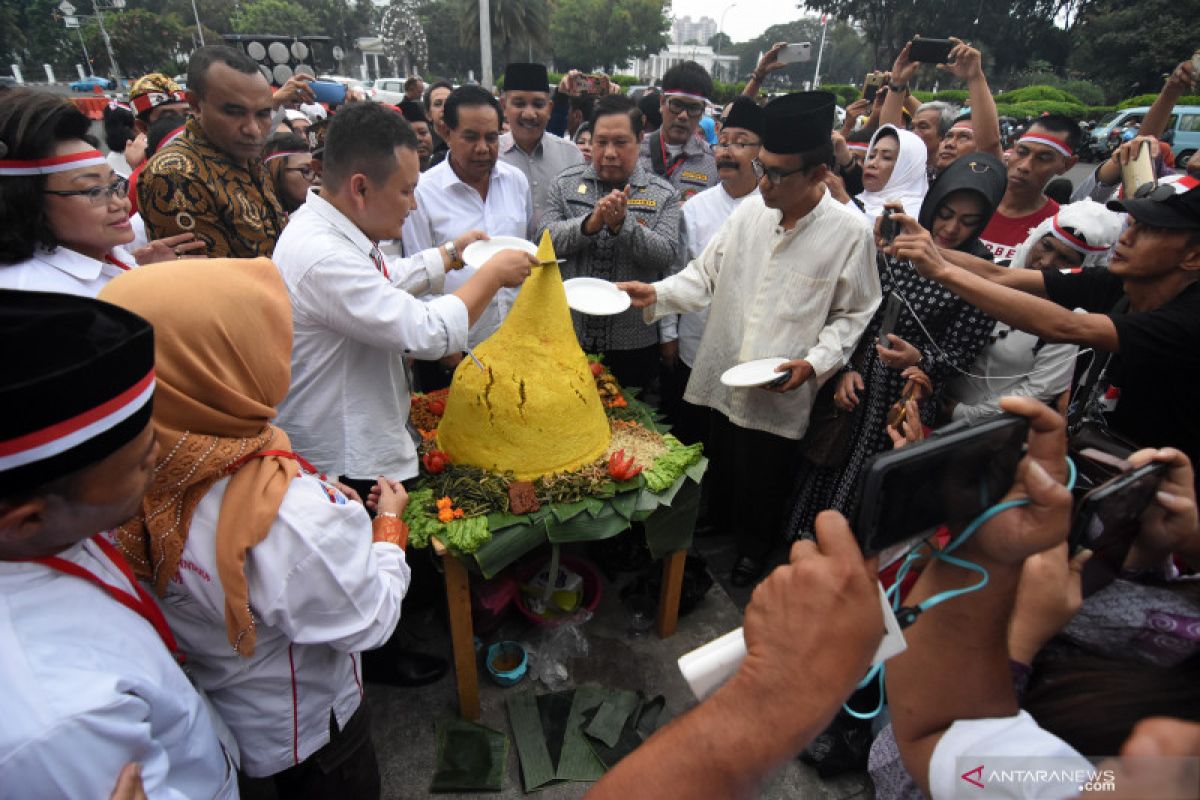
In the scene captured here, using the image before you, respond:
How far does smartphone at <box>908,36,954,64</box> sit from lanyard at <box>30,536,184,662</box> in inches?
231

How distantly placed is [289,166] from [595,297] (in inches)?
103

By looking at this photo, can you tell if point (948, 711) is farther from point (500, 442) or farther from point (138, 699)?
point (500, 442)

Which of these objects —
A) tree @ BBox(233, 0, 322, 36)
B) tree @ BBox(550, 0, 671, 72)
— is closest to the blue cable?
tree @ BBox(550, 0, 671, 72)

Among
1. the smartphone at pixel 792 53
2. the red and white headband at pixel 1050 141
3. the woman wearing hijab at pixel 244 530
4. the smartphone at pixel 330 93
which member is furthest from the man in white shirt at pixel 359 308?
the smartphone at pixel 330 93

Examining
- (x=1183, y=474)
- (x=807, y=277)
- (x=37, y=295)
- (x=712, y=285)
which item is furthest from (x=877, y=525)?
(x=712, y=285)

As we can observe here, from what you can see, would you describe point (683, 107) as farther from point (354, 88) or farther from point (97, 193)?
point (354, 88)

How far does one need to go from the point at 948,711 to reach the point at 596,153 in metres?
3.36

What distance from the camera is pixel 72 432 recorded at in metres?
0.94

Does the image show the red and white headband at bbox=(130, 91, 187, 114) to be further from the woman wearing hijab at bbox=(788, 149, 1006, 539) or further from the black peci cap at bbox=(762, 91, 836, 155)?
the woman wearing hijab at bbox=(788, 149, 1006, 539)

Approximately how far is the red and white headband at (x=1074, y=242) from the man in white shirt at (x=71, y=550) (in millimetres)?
3896

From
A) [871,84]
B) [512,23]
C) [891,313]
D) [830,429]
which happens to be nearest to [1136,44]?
[871,84]

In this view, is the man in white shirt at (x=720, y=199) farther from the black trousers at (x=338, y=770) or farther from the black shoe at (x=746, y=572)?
the black trousers at (x=338, y=770)

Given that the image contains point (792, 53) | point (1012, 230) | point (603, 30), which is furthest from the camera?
point (603, 30)

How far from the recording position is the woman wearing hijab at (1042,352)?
9.39 ft
